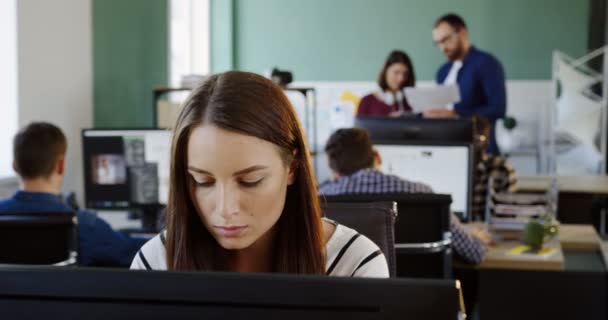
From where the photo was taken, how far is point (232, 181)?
108 centimetres

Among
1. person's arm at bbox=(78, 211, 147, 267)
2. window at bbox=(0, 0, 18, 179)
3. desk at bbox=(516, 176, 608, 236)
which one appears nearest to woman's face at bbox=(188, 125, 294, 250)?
person's arm at bbox=(78, 211, 147, 267)

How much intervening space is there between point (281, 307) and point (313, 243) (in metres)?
0.64

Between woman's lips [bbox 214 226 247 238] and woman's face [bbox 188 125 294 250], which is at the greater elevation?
woman's face [bbox 188 125 294 250]

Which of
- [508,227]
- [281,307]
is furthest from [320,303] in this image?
[508,227]

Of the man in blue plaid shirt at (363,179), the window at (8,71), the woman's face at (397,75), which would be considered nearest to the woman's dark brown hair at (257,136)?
the man in blue plaid shirt at (363,179)

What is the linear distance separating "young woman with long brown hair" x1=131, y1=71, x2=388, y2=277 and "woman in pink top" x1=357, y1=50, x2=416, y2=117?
3.73 m

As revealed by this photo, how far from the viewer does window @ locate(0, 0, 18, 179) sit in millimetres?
3529

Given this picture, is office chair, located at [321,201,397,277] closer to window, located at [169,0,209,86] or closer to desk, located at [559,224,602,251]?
desk, located at [559,224,602,251]

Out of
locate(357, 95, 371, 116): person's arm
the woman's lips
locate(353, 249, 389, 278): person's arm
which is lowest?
locate(353, 249, 389, 278): person's arm

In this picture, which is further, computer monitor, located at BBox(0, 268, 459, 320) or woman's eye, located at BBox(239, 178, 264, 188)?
woman's eye, located at BBox(239, 178, 264, 188)

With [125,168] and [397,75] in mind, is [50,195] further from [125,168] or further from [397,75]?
[397,75]

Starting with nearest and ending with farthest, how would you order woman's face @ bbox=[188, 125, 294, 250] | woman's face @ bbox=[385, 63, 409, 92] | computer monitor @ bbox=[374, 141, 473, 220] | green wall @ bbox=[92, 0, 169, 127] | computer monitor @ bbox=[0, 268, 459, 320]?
1. computer monitor @ bbox=[0, 268, 459, 320]
2. woman's face @ bbox=[188, 125, 294, 250]
3. computer monitor @ bbox=[374, 141, 473, 220]
4. green wall @ bbox=[92, 0, 169, 127]
5. woman's face @ bbox=[385, 63, 409, 92]

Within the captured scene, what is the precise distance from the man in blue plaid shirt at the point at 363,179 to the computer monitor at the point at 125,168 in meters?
0.92

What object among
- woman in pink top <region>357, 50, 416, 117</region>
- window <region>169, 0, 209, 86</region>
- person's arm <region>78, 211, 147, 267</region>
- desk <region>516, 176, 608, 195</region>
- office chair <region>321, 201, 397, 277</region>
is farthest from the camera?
window <region>169, 0, 209, 86</region>
